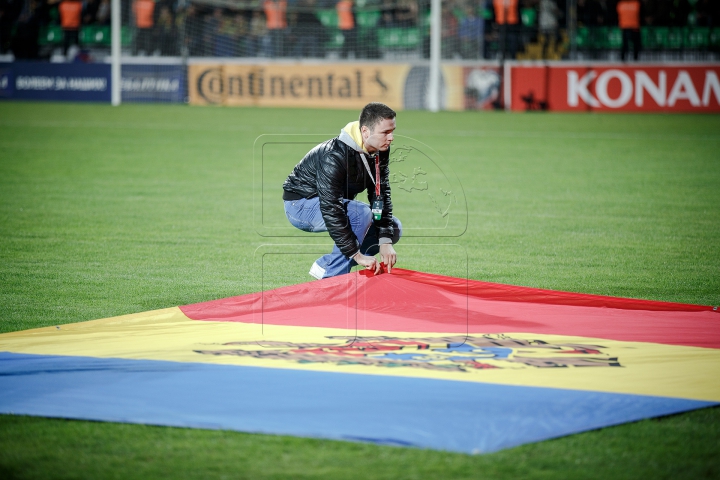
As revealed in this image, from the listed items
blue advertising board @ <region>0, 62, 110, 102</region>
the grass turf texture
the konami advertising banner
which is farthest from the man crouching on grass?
blue advertising board @ <region>0, 62, 110, 102</region>

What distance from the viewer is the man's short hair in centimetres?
527

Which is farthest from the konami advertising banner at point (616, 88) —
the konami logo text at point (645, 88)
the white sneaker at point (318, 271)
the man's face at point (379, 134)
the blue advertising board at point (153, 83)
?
the man's face at point (379, 134)

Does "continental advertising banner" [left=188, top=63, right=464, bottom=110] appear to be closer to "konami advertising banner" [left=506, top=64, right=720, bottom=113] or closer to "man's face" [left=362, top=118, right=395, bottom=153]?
"konami advertising banner" [left=506, top=64, right=720, bottom=113]

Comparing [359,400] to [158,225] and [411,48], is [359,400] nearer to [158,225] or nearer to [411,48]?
[158,225]

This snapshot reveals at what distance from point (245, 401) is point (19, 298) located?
9.00 feet

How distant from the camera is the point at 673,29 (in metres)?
20.9

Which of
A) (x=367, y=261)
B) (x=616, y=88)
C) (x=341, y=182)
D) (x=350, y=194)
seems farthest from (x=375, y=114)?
(x=616, y=88)

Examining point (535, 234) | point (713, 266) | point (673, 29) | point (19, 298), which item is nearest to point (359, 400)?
point (19, 298)

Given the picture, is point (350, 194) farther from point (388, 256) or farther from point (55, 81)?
point (55, 81)

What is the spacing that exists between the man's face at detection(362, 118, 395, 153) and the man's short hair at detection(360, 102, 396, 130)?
0.02 m

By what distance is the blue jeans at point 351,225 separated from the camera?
5.75m

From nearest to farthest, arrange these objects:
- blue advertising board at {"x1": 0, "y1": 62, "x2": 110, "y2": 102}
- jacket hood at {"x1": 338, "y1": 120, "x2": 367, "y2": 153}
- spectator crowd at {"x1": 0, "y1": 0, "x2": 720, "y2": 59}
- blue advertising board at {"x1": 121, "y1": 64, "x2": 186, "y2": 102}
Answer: jacket hood at {"x1": 338, "y1": 120, "x2": 367, "y2": 153}, spectator crowd at {"x1": 0, "y1": 0, "x2": 720, "y2": 59}, blue advertising board at {"x1": 121, "y1": 64, "x2": 186, "y2": 102}, blue advertising board at {"x1": 0, "y1": 62, "x2": 110, "y2": 102}

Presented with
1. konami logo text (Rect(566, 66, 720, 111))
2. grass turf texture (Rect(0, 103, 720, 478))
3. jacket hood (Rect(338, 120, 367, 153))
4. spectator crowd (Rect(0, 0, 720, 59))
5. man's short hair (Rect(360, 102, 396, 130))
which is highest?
spectator crowd (Rect(0, 0, 720, 59))

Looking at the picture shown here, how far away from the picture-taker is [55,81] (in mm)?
24859
